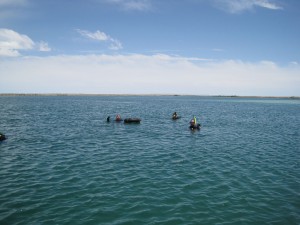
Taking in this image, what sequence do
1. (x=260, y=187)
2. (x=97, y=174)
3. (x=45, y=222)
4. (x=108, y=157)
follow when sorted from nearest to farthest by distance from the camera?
(x=45, y=222)
(x=260, y=187)
(x=97, y=174)
(x=108, y=157)

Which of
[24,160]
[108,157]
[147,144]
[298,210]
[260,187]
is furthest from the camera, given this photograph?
[147,144]

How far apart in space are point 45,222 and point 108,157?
12952mm

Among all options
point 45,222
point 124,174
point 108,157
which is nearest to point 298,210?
point 124,174

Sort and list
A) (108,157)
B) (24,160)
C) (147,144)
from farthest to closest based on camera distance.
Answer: (147,144), (108,157), (24,160)

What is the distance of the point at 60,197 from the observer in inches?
640

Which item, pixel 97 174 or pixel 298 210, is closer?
pixel 298 210

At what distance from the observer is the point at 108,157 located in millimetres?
26016

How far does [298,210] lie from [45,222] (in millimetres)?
13853

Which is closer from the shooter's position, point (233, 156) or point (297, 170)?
point (297, 170)

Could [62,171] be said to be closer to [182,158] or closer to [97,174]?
[97,174]

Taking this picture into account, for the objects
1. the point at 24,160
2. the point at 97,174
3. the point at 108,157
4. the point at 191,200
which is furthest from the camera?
the point at 108,157

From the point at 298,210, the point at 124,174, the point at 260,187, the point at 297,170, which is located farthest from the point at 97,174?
the point at 297,170

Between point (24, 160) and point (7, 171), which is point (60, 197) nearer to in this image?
point (7, 171)

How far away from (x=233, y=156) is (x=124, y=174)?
41.4ft
